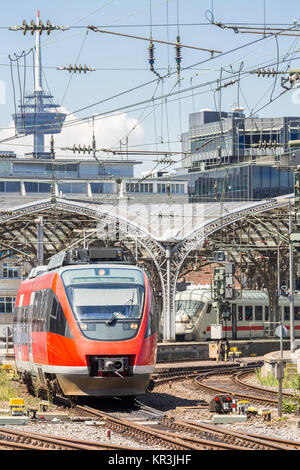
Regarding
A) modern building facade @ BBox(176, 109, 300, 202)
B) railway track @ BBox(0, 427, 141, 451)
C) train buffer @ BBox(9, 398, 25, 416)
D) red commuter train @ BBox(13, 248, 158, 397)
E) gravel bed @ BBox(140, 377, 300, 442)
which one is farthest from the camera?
modern building facade @ BBox(176, 109, 300, 202)

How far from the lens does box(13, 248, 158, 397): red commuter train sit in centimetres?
2105

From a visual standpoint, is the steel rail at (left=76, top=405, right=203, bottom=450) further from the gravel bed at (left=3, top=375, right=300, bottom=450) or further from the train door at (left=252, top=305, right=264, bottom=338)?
the train door at (left=252, top=305, right=264, bottom=338)

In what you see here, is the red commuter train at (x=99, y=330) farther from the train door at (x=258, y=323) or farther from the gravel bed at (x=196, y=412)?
the train door at (x=258, y=323)

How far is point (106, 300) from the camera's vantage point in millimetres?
→ 21516

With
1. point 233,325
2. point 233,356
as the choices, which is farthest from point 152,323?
point 233,325

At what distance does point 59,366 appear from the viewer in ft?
70.8

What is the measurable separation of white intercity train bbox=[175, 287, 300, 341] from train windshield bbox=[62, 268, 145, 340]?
3109 centimetres

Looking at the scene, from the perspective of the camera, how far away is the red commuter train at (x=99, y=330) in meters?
21.0

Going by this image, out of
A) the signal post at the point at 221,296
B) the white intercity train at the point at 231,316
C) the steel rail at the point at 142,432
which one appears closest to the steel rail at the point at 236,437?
the steel rail at the point at 142,432

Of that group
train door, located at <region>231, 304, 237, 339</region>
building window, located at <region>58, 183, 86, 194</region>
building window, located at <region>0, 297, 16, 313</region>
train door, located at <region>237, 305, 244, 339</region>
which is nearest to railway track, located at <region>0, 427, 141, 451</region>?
train door, located at <region>231, 304, 237, 339</region>

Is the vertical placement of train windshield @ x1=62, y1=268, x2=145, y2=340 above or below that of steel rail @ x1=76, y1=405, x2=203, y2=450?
above

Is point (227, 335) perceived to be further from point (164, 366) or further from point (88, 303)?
point (88, 303)

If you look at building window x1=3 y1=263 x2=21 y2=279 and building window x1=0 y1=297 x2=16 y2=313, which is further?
building window x1=3 y1=263 x2=21 y2=279

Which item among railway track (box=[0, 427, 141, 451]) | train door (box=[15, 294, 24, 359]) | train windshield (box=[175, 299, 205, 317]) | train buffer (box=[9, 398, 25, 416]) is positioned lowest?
train windshield (box=[175, 299, 205, 317])
